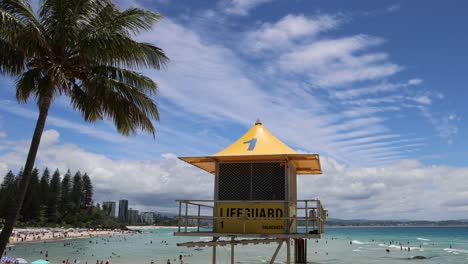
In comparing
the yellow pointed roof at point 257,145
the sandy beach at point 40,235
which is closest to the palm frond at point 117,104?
the yellow pointed roof at point 257,145

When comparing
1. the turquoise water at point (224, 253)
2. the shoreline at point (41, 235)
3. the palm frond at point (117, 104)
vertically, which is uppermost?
the palm frond at point (117, 104)

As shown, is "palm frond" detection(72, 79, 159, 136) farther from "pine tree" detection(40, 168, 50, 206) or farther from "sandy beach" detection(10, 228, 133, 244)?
"pine tree" detection(40, 168, 50, 206)

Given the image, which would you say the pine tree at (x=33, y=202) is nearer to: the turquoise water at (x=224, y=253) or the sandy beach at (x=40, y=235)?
the sandy beach at (x=40, y=235)

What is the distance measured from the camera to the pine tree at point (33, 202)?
11000 cm

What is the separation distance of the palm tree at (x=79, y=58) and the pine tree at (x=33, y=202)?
107m

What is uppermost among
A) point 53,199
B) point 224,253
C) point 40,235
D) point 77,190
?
point 77,190

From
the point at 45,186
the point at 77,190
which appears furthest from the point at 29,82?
the point at 77,190

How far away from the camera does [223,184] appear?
43.8 ft

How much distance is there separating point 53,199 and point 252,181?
118 metres

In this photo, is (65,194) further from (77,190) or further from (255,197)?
(255,197)

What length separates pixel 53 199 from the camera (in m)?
119

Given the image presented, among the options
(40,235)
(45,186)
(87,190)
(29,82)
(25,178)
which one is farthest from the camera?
(87,190)

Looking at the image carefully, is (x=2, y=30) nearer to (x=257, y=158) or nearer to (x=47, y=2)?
(x=47, y=2)

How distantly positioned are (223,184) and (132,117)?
3388mm
